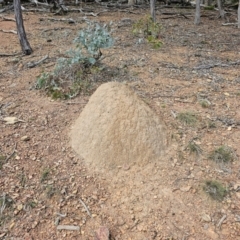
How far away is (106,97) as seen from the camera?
2922mm

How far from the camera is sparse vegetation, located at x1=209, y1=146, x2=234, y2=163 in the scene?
2707 mm

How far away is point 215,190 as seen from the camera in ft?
7.85

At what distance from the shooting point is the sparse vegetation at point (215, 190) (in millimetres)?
2354

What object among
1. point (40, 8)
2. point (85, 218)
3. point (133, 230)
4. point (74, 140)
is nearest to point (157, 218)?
point (133, 230)

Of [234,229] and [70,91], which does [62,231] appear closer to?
[234,229]

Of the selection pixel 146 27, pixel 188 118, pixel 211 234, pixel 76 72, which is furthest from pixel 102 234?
pixel 146 27

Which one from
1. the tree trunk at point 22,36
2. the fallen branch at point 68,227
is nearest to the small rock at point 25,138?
the fallen branch at point 68,227

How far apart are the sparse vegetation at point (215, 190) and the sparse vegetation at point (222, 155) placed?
1.02 feet

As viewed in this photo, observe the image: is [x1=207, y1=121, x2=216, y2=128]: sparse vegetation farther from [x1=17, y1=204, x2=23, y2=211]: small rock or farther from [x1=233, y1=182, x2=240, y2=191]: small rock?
[x1=17, y1=204, x2=23, y2=211]: small rock

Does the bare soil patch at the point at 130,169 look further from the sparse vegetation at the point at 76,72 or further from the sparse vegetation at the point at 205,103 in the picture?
the sparse vegetation at the point at 76,72

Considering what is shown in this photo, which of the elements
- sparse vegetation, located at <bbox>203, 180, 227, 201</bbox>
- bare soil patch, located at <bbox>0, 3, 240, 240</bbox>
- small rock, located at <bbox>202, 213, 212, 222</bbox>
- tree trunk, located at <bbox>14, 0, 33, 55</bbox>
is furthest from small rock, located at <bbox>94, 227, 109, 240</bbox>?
tree trunk, located at <bbox>14, 0, 33, 55</bbox>

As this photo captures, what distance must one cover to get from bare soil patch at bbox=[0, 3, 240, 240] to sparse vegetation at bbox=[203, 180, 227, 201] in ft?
0.12

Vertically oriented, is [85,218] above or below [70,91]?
below

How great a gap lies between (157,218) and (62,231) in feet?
2.31
